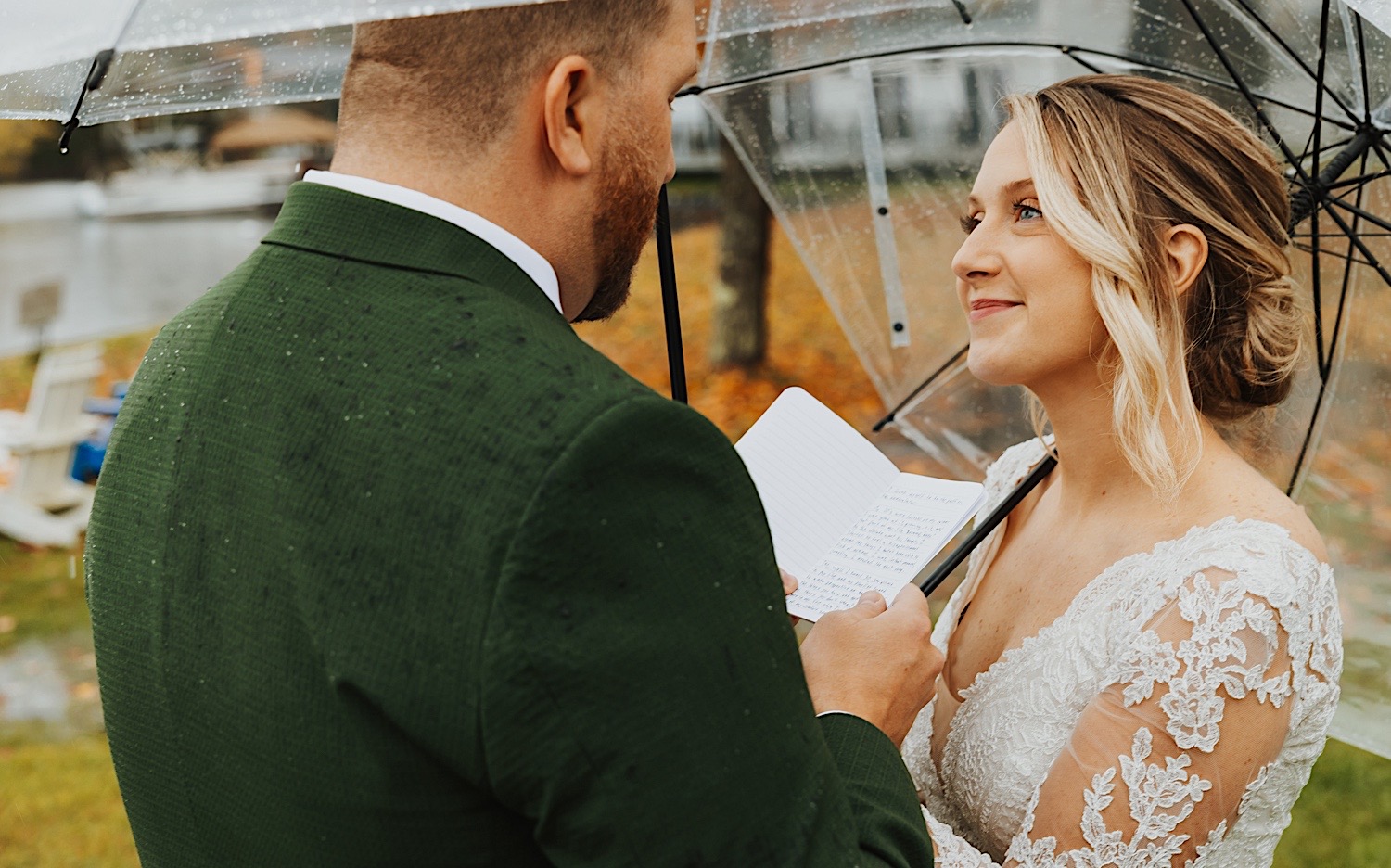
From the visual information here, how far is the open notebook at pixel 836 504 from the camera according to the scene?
217cm

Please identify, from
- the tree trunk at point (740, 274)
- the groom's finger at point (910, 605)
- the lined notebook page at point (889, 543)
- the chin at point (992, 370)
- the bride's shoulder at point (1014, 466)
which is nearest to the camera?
the groom's finger at point (910, 605)

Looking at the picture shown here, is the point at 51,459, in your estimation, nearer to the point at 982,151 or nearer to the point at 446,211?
the point at 982,151

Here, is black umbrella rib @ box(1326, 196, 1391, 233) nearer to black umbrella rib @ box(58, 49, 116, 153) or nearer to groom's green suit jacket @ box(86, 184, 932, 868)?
groom's green suit jacket @ box(86, 184, 932, 868)

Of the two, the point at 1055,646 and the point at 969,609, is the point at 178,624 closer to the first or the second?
the point at 1055,646

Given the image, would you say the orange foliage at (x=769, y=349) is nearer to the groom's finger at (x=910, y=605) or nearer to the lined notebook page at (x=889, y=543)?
the lined notebook page at (x=889, y=543)

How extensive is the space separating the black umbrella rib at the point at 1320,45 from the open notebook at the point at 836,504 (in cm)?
126

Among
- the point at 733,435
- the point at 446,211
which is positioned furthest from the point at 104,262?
the point at 446,211

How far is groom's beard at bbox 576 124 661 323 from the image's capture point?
160 cm

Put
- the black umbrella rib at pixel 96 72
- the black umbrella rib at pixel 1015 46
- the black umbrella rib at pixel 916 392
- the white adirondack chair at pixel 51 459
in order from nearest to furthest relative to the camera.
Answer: the black umbrella rib at pixel 96 72
the black umbrella rib at pixel 1015 46
the black umbrella rib at pixel 916 392
the white adirondack chair at pixel 51 459

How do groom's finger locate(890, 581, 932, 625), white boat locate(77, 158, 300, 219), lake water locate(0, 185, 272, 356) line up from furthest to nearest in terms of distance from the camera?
white boat locate(77, 158, 300, 219), lake water locate(0, 185, 272, 356), groom's finger locate(890, 581, 932, 625)

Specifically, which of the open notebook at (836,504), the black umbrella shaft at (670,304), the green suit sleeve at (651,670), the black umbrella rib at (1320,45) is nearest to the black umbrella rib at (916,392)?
the black umbrella rib at (1320,45)

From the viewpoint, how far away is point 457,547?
1205 mm

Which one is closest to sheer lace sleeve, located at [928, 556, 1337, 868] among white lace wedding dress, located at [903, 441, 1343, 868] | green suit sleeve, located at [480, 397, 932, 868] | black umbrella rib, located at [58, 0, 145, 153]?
white lace wedding dress, located at [903, 441, 1343, 868]

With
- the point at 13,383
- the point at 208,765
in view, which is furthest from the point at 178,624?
the point at 13,383
